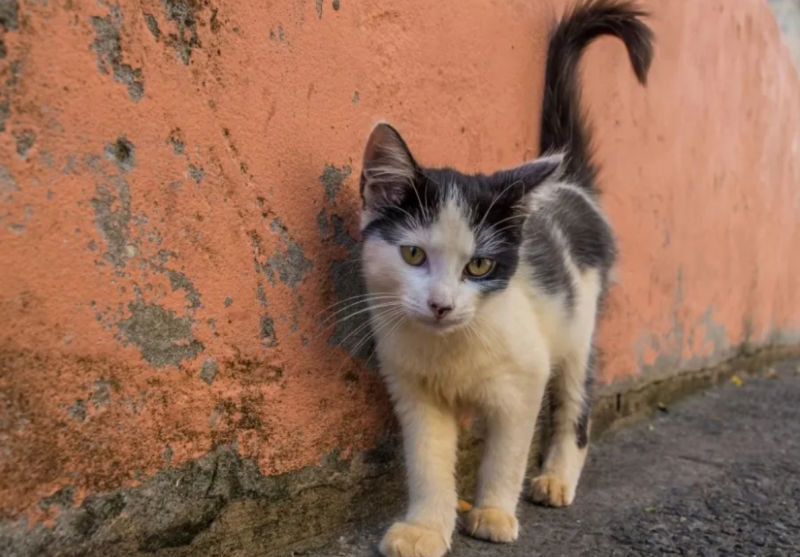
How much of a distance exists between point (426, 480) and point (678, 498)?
110 centimetres

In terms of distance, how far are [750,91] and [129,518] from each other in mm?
5420

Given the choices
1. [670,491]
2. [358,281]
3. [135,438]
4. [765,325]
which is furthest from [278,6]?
[765,325]

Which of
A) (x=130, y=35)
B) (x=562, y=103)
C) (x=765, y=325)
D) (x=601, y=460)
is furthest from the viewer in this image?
(x=765, y=325)

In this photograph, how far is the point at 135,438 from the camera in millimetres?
1631

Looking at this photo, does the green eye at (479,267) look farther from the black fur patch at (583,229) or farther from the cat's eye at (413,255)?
the black fur patch at (583,229)

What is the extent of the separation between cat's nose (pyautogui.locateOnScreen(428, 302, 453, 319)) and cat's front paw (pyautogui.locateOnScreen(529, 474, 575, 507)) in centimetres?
107

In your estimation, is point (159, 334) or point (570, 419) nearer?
point (159, 334)

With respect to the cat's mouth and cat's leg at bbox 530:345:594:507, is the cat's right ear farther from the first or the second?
cat's leg at bbox 530:345:594:507

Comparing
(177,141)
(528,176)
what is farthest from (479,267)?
(177,141)

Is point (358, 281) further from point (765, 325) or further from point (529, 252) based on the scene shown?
point (765, 325)


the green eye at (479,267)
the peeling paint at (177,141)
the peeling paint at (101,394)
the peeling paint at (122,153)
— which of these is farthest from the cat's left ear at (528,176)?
the peeling paint at (101,394)

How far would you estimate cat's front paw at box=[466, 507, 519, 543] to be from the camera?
7.09 ft

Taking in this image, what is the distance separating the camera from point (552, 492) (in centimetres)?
260

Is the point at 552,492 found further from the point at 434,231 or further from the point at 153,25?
the point at 153,25
